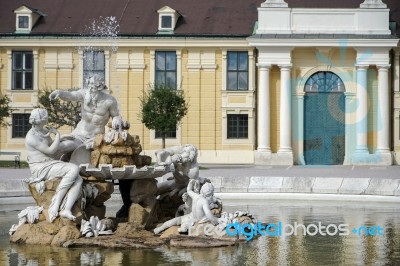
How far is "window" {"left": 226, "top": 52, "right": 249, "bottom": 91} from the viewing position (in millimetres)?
48469

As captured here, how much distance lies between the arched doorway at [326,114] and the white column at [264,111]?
2111mm

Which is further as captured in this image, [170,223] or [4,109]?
[4,109]

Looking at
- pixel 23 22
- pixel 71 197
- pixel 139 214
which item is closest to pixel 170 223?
pixel 139 214

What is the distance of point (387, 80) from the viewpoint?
1871 inches

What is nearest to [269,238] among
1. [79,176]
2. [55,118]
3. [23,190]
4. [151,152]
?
[79,176]

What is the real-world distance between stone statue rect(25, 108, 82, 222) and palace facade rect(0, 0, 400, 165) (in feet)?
108

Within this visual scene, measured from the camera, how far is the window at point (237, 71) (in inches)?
1908

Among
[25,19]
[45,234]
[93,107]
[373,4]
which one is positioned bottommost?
[45,234]

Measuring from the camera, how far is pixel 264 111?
47.6 m

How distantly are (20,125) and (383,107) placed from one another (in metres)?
18.5

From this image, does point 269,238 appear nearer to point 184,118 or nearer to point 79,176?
point 79,176

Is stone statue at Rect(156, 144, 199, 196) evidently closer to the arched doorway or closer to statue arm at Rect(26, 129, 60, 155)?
statue arm at Rect(26, 129, 60, 155)

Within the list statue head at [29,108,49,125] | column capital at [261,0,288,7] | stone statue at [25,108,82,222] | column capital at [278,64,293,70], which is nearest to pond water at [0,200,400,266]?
stone statue at [25,108,82,222]

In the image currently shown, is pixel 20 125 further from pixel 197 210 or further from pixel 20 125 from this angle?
pixel 197 210
